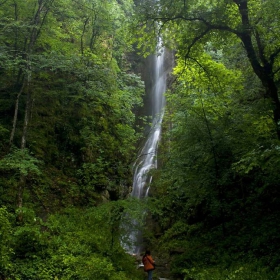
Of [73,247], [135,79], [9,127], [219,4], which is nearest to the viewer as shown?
[73,247]

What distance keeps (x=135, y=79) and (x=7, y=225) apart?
1214 centimetres

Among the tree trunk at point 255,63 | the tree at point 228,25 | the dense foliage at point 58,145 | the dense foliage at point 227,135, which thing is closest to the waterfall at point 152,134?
the dense foliage at point 58,145

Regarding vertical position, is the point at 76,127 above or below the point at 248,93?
below

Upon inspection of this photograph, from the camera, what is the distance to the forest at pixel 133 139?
7594 mm

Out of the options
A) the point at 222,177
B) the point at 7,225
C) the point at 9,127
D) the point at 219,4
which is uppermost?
the point at 219,4

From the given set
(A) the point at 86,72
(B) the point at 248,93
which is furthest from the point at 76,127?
(B) the point at 248,93

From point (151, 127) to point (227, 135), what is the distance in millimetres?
12618

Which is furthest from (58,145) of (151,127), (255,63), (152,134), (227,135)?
(152,134)

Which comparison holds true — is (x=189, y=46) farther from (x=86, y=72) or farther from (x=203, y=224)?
(x=203, y=224)

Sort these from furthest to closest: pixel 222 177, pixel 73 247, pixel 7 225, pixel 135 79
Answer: pixel 135 79 → pixel 222 177 → pixel 73 247 → pixel 7 225

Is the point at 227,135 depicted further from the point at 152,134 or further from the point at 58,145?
the point at 152,134

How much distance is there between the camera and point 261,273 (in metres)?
6.69

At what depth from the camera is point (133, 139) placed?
48.5 ft

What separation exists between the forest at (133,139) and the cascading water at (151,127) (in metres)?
4.75
